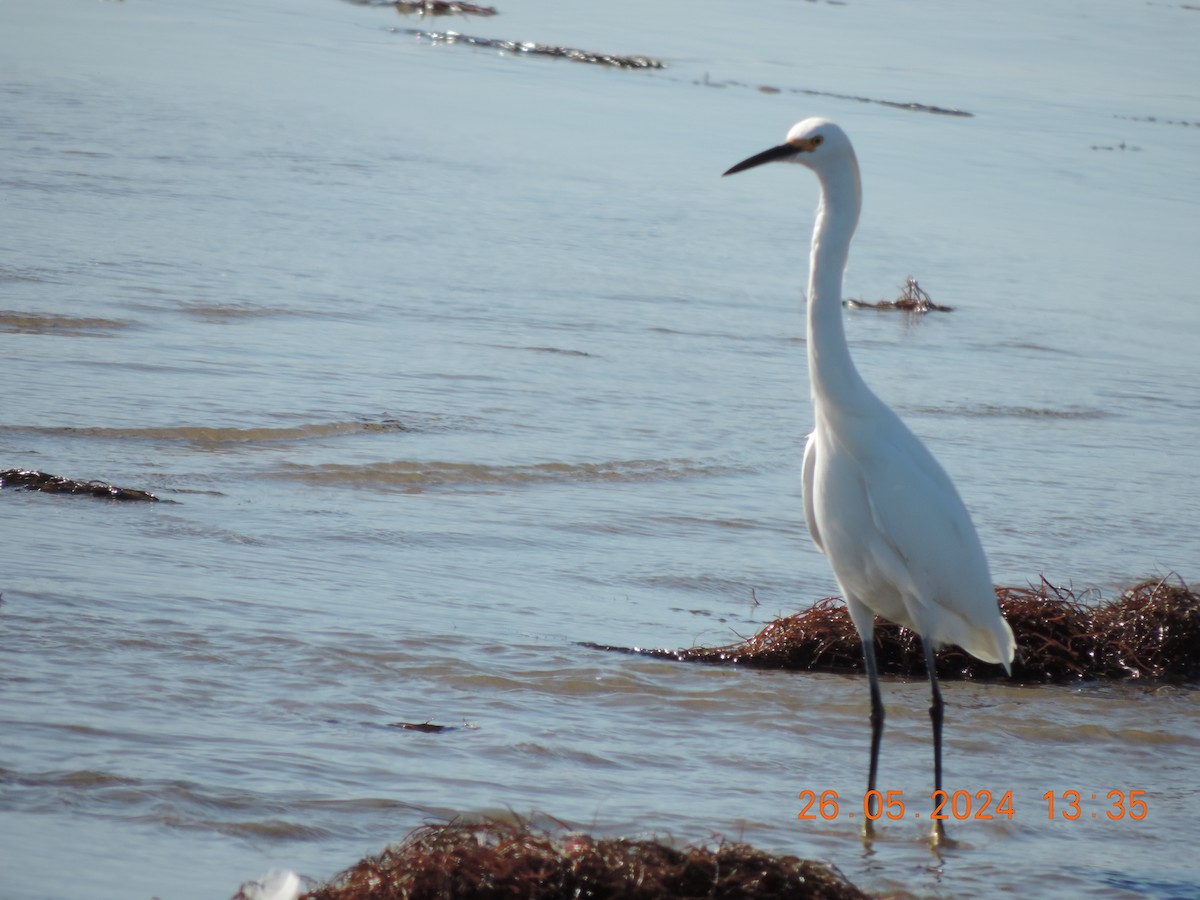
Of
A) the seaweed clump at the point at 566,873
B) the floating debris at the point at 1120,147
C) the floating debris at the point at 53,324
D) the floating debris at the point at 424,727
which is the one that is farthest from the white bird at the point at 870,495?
the floating debris at the point at 1120,147

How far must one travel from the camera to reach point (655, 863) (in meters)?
3.60

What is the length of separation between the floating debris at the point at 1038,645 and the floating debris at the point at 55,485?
3.15m

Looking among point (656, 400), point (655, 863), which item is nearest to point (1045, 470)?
point (656, 400)

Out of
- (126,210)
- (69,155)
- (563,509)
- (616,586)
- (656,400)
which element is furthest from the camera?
(69,155)

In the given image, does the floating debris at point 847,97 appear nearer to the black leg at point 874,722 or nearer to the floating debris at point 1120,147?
the floating debris at point 1120,147

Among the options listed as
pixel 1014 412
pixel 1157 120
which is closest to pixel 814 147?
pixel 1014 412

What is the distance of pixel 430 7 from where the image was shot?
1736 inches

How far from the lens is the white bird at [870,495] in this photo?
4.76 m

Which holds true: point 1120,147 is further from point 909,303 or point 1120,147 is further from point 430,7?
point 430,7

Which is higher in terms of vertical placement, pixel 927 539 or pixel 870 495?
pixel 870 495

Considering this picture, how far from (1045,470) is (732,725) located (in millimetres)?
5410

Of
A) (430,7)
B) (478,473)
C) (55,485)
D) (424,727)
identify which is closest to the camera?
(424,727)

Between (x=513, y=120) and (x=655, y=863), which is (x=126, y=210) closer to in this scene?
(x=513, y=120)
